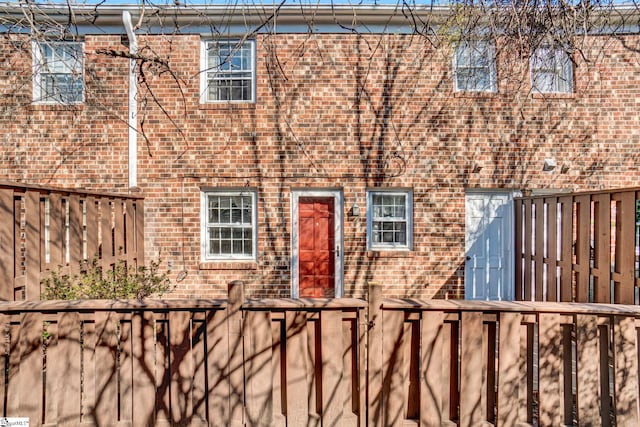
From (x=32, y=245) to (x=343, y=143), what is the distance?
480 centimetres

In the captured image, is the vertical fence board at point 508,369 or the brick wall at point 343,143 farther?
the brick wall at point 343,143

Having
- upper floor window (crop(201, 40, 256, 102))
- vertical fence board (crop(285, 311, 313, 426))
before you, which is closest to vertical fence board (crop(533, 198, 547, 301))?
vertical fence board (crop(285, 311, 313, 426))

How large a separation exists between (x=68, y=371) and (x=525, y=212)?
643cm

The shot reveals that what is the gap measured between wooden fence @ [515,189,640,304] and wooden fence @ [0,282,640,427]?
2219 mm

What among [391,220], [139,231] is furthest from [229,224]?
[391,220]

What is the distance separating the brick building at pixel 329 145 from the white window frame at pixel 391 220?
4 centimetres

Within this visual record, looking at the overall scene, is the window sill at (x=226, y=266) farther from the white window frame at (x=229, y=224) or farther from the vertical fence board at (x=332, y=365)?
the vertical fence board at (x=332, y=365)

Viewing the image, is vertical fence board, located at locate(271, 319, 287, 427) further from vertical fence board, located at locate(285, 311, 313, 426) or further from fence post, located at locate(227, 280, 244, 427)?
fence post, located at locate(227, 280, 244, 427)

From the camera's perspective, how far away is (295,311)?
240 cm

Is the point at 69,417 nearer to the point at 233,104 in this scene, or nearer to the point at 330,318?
the point at 330,318

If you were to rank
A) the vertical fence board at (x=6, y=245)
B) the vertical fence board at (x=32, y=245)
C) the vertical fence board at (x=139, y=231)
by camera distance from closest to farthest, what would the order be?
the vertical fence board at (x=6, y=245) → the vertical fence board at (x=32, y=245) → the vertical fence board at (x=139, y=231)

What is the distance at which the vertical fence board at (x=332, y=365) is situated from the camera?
2.37 meters

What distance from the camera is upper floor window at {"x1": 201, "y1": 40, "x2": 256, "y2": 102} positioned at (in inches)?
263

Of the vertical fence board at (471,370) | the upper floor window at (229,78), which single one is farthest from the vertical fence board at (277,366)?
the upper floor window at (229,78)
